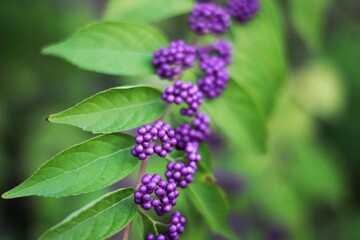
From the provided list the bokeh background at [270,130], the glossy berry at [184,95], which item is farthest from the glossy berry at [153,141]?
the bokeh background at [270,130]

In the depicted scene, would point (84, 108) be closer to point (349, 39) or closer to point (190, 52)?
point (190, 52)

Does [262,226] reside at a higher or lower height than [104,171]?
lower

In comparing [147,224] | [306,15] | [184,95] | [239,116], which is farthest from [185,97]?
[306,15]

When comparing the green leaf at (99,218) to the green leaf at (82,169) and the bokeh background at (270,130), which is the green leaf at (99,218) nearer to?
the green leaf at (82,169)

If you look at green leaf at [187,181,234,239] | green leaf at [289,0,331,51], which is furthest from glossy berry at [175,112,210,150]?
green leaf at [289,0,331,51]

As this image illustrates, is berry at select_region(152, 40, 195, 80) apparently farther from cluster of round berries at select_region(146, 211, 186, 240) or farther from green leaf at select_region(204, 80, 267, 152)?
cluster of round berries at select_region(146, 211, 186, 240)

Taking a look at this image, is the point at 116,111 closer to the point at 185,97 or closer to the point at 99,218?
the point at 185,97

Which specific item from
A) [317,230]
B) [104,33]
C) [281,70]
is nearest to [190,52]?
[104,33]
